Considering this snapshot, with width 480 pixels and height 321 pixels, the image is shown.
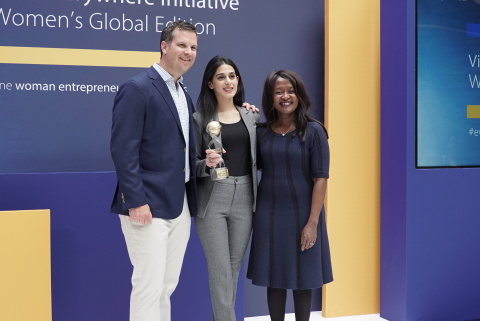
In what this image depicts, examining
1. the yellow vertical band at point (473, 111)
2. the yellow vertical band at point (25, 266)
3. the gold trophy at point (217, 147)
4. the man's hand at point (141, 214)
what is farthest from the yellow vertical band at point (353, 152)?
the yellow vertical band at point (25, 266)

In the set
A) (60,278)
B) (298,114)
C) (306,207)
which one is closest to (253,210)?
(306,207)

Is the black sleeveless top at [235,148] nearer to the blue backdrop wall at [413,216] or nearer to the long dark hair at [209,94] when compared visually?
the long dark hair at [209,94]

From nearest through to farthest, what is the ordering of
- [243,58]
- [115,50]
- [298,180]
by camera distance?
1. [298,180]
2. [115,50]
3. [243,58]

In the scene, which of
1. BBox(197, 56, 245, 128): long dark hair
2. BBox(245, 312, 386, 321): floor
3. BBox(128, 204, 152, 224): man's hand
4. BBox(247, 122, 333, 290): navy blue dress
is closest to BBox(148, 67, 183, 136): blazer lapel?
BBox(197, 56, 245, 128): long dark hair

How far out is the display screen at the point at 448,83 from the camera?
4.23m

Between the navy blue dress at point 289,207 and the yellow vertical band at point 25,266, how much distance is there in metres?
1.15

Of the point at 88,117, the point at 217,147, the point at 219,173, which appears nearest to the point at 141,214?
the point at 219,173

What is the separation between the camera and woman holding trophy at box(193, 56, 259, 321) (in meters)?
3.09

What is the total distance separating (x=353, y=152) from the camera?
14.7 ft

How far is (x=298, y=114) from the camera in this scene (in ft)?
10.6

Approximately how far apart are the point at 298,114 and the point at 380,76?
4.95 feet

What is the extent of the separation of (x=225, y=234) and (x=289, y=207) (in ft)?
1.25

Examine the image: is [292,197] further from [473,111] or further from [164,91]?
[473,111]

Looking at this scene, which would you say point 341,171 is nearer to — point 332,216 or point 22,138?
point 332,216
